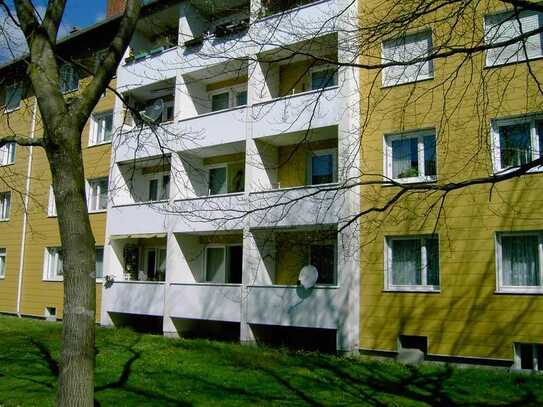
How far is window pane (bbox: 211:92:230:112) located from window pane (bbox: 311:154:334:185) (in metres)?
4.76

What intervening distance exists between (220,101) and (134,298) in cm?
803

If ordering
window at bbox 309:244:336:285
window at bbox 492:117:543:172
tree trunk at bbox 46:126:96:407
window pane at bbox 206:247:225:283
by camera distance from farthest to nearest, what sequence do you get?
window pane at bbox 206:247:225:283
window at bbox 309:244:336:285
window at bbox 492:117:543:172
tree trunk at bbox 46:126:96:407

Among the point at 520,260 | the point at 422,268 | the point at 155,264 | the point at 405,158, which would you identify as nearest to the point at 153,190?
the point at 155,264

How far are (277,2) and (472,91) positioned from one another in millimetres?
7041

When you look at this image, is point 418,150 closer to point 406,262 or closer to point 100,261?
point 406,262

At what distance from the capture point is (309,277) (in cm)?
→ 1695

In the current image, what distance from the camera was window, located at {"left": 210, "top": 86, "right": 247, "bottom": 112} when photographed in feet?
72.7

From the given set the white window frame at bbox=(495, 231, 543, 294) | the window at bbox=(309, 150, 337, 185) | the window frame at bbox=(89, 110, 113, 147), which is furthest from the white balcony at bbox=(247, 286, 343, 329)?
the window frame at bbox=(89, 110, 113, 147)

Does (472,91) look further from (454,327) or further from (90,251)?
(90,251)

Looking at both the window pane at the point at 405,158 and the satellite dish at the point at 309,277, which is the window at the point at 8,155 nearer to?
the satellite dish at the point at 309,277

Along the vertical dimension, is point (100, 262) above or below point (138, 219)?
below

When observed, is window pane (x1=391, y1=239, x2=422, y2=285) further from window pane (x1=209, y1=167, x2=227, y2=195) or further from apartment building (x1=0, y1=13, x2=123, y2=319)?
apartment building (x1=0, y1=13, x2=123, y2=319)

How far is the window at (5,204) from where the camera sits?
100ft

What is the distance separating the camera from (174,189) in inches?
855
